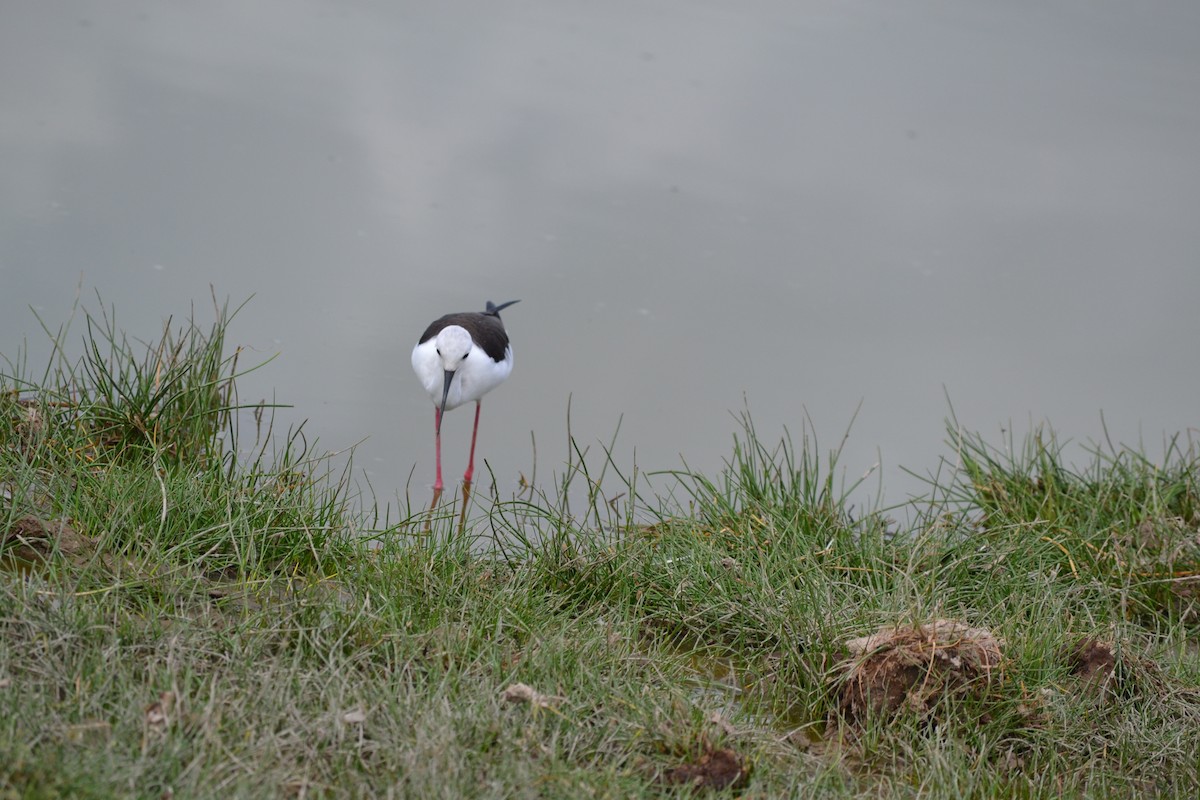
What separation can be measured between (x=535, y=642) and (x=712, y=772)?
1.79ft

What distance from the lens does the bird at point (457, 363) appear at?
4852 millimetres

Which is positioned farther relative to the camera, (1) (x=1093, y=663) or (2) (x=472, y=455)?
(2) (x=472, y=455)

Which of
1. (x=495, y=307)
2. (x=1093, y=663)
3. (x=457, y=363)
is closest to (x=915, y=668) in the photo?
(x=1093, y=663)

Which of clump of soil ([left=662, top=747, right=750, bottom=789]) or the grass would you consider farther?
clump of soil ([left=662, top=747, right=750, bottom=789])

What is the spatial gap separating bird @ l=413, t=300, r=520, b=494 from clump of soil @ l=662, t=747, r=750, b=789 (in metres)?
2.49

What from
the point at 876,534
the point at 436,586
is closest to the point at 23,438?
the point at 436,586

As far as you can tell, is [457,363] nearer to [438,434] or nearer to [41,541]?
[438,434]

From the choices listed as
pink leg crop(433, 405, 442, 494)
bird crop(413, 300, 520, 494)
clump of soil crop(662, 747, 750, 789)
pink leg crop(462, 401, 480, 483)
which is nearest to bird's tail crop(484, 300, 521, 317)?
bird crop(413, 300, 520, 494)

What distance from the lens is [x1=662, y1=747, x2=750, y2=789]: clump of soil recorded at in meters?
2.31

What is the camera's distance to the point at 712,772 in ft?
7.62

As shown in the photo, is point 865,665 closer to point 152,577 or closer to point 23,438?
point 152,577

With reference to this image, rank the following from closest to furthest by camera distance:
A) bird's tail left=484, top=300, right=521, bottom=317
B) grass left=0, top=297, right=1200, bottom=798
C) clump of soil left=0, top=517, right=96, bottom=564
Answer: grass left=0, top=297, right=1200, bottom=798, clump of soil left=0, top=517, right=96, bottom=564, bird's tail left=484, top=300, right=521, bottom=317

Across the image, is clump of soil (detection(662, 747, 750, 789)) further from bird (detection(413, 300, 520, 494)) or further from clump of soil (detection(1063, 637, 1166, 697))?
bird (detection(413, 300, 520, 494))

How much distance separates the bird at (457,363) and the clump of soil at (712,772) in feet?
8.16
